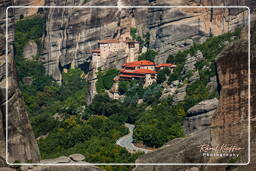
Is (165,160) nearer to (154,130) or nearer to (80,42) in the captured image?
(154,130)

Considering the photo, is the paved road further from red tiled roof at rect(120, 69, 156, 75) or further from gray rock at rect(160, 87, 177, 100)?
red tiled roof at rect(120, 69, 156, 75)

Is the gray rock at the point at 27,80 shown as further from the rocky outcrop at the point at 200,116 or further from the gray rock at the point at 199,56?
the rocky outcrop at the point at 200,116

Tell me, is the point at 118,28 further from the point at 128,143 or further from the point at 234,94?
the point at 234,94

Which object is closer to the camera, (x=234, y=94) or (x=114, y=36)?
(x=234, y=94)

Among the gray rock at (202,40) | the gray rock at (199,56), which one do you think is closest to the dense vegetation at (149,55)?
the gray rock at (199,56)

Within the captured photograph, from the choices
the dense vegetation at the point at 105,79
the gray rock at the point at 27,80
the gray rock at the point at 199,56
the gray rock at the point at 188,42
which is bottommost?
the gray rock at the point at 27,80

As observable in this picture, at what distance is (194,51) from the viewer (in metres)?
22.9

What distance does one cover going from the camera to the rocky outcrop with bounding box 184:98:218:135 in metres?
14.0

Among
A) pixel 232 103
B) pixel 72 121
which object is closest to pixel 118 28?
pixel 72 121

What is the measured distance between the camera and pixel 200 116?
15016mm

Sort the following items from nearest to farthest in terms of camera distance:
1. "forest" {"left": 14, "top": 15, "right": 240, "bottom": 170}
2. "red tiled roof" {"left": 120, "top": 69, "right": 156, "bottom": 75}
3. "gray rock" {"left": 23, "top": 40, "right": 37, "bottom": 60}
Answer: "red tiled roof" {"left": 120, "top": 69, "right": 156, "bottom": 75} < "forest" {"left": 14, "top": 15, "right": 240, "bottom": 170} < "gray rock" {"left": 23, "top": 40, "right": 37, "bottom": 60}

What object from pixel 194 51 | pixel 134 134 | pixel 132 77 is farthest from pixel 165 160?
pixel 194 51

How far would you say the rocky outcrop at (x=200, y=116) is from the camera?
14.0 meters

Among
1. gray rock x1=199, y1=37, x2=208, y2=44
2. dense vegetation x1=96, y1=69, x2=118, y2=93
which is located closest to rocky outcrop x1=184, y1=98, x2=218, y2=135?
dense vegetation x1=96, y1=69, x2=118, y2=93
